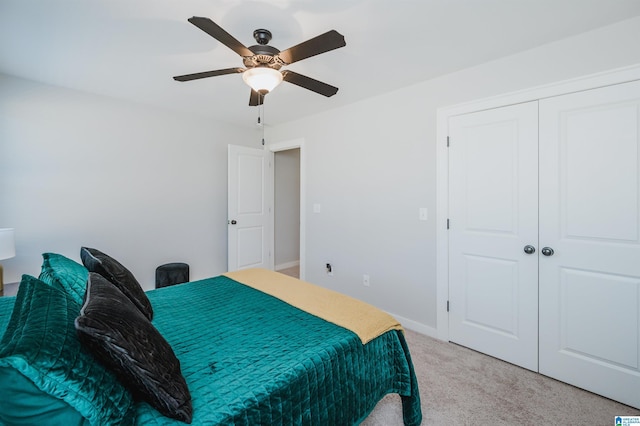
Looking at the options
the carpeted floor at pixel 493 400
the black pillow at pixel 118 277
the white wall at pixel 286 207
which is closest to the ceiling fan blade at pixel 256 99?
the black pillow at pixel 118 277

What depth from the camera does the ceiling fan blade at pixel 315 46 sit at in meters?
1.44

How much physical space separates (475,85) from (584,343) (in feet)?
6.89

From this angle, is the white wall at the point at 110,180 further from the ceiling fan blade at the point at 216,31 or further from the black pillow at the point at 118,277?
the ceiling fan blade at the point at 216,31

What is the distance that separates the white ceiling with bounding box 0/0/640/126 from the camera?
1.69m

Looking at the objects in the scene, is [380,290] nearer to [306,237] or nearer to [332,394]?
[306,237]

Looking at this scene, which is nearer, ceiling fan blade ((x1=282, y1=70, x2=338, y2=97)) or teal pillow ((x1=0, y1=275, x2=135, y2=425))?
teal pillow ((x1=0, y1=275, x2=135, y2=425))

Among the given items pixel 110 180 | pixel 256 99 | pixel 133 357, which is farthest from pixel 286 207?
pixel 133 357

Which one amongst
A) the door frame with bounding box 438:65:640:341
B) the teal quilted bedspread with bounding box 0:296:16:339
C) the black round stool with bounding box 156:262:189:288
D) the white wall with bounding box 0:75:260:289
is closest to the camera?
the teal quilted bedspread with bounding box 0:296:16:339

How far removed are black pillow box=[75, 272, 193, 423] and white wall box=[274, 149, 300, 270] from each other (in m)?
4.22

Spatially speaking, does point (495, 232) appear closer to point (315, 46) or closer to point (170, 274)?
point (315, 46)

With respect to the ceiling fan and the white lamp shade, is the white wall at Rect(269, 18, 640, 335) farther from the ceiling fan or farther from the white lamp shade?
the white lamp shade

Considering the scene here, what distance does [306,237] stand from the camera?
398cm

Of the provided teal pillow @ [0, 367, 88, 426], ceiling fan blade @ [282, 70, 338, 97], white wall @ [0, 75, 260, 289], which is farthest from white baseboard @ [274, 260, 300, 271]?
teal pillow @ [0, 367, 88, 426]

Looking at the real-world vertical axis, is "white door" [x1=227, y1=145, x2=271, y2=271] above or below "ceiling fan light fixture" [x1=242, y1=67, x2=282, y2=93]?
below
